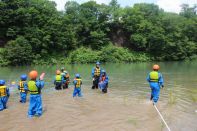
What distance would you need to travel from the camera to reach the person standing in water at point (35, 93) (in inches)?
504

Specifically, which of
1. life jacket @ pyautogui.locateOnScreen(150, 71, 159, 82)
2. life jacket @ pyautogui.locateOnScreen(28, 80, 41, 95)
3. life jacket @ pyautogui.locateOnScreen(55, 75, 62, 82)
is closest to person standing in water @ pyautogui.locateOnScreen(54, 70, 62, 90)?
life jacket @ pyautogui.locateOnScreen(55, 75, 62, 82)

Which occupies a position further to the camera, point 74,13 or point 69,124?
A: point 74,13

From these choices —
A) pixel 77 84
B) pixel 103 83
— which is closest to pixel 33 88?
pixel 77 84

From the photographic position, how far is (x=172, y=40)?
72688 millimetres

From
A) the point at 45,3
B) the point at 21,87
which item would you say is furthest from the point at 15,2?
the point at 21,87

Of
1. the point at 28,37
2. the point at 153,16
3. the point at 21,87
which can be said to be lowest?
the point at 21,87

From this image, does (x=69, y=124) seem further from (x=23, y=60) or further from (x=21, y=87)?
(x=23, y=60)

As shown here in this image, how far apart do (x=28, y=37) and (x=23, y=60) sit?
6.04 m

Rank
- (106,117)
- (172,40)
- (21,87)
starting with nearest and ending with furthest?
(106,117) < (21,87) < (172,40)

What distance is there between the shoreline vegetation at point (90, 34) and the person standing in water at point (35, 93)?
3926cm

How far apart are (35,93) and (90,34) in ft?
183

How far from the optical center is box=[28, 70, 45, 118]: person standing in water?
42.0 feet

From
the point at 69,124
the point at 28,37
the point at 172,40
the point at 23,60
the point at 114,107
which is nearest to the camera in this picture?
the point at 69,124

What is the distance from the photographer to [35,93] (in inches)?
508
